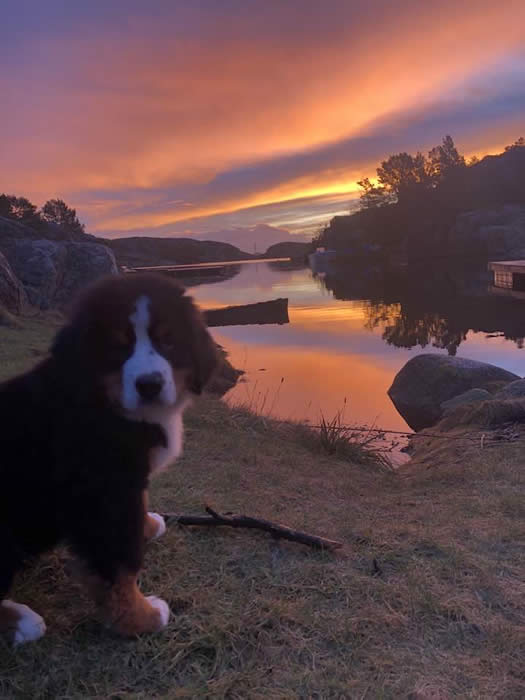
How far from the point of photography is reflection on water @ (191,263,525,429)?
11.8m

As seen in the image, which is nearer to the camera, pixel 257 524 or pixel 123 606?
pixel 123 606

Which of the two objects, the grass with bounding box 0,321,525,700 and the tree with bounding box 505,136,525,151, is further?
the tree with bounding box 505,136,525,151

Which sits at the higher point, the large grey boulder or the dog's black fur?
the large grey boulder

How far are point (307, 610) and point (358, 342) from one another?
15.9 metres

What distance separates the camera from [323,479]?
557cm

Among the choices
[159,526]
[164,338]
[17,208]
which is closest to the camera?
[164,338]

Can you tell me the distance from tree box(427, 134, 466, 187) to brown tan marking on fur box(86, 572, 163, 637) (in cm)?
6876

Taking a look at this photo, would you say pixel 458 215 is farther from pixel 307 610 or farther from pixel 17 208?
pixel 307 610

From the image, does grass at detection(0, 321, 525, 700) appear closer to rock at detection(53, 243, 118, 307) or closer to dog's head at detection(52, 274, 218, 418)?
dog's head at detection(52, 274, 218, 418)

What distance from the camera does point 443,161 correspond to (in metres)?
69.6

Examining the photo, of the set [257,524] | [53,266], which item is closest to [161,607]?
[257,524]

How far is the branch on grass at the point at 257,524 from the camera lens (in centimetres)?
342

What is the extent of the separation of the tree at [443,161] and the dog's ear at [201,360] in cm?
6803

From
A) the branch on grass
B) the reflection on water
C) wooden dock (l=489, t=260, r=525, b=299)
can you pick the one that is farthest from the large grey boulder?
the branch on grass
